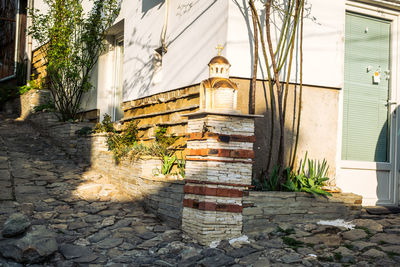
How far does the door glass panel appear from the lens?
572 cm

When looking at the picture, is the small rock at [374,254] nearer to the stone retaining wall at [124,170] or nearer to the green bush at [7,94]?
the stone retaining wall at [124,170]

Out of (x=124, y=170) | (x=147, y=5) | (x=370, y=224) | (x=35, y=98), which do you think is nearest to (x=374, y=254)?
(x=370, y=224)

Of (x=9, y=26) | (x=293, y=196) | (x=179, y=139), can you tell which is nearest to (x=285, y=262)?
(x=293, y=196)

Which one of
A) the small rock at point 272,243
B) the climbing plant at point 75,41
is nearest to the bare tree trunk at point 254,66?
the small rock at point 272,243

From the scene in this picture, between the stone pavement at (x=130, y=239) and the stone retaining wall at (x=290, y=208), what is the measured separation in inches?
5.2

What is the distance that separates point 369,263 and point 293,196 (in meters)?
1.24

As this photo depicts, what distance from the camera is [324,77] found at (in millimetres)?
5414

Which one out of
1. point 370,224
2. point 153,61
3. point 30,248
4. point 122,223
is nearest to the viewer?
point 30,248

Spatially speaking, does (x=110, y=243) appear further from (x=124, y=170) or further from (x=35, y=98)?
(x=35, y=98)

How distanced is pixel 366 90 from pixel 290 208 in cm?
246

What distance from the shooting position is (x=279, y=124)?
521cm

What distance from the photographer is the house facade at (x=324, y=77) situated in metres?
5.12

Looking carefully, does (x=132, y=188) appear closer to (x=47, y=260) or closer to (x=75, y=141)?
(x=47, y=260)

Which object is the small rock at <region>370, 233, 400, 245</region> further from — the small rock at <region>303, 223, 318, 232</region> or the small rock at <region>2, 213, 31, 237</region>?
the small rock at <region>2, 213, 31, 237</region>
